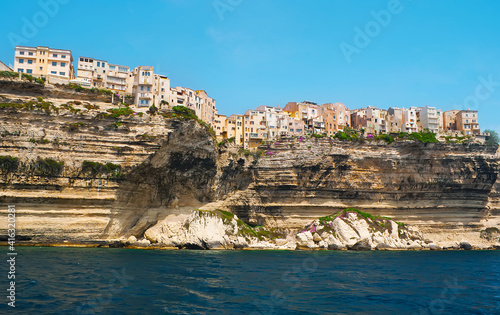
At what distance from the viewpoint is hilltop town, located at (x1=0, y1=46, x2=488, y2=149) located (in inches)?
1984

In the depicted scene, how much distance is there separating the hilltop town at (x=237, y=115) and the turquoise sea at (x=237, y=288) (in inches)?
1049

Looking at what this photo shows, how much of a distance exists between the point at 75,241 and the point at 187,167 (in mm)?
14800

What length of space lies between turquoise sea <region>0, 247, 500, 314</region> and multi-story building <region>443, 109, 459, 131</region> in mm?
58501

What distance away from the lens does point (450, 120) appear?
78.2 metres

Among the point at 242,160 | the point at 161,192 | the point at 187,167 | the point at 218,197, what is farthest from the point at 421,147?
the point at 161,192

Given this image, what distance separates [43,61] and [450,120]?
246 ft

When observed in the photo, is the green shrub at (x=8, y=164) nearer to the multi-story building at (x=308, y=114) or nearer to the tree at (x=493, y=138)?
the multi-story building at (x=308, y=114)

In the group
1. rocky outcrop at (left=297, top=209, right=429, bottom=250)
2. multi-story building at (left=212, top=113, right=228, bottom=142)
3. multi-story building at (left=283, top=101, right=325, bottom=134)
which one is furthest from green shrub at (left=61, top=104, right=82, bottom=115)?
multi-story building at (left=283, top=101, right=325, bottom=134)

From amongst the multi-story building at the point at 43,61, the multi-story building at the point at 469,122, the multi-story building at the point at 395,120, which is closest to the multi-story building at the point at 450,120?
the multi-story building at the point at 469,122

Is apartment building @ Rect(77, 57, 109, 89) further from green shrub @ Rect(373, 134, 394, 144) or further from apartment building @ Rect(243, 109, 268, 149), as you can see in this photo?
green shrub @ Rect(373, 134, 394, 144)

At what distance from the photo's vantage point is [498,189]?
5862 centimetres

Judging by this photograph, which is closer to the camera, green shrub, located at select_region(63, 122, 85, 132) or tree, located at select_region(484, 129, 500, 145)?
green shrub, located at select_region(63, 122, 85, 132)

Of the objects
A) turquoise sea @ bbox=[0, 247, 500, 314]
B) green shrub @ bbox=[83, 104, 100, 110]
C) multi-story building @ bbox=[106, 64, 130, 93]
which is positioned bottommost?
turquoise sea @ bbox=[0, 247, 500, 314]

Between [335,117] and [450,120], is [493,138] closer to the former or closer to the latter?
[450,120]
